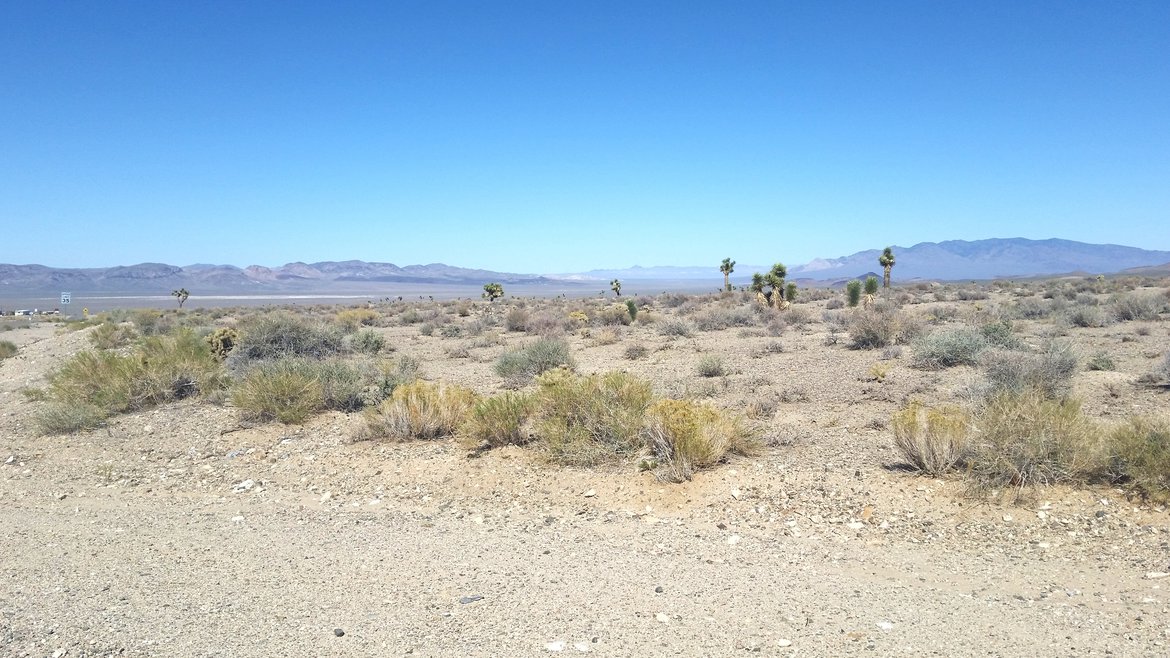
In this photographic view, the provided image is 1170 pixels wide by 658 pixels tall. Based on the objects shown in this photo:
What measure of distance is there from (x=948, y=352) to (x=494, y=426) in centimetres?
1082

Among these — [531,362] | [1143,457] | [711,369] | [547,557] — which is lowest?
[547,557]

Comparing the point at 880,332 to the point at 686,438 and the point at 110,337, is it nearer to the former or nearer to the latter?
the point at 686,438

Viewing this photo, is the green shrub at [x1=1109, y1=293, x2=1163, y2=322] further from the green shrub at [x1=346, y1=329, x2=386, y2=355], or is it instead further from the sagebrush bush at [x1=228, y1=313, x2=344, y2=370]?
the sagebrush bush at [x1=228, y1=313, x2=344, y2=370]

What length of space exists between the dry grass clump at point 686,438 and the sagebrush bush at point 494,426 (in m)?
1.81

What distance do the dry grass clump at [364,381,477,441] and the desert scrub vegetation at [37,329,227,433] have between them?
16.0 ft

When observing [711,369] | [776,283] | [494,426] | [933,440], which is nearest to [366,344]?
[711,369]

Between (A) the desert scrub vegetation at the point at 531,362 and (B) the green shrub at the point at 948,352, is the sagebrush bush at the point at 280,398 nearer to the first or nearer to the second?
(A) the desert scrub vegetation at the point at 531,362

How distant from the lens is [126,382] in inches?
480

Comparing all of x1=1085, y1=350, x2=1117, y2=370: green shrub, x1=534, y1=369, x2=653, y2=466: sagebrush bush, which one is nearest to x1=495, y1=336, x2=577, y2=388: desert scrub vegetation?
x1=534, y1=369, x2=653, y2=466: sagebrush bush

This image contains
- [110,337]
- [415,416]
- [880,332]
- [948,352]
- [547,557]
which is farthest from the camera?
[110,337]

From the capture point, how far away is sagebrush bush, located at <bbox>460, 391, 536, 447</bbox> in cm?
916

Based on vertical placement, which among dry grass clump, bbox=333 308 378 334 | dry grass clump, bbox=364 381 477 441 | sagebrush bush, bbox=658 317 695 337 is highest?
dry grass clump, bbox=364 381 477 441

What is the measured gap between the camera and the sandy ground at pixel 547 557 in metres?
4.54

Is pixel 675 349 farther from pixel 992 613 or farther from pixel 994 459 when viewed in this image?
pixel 992 613
